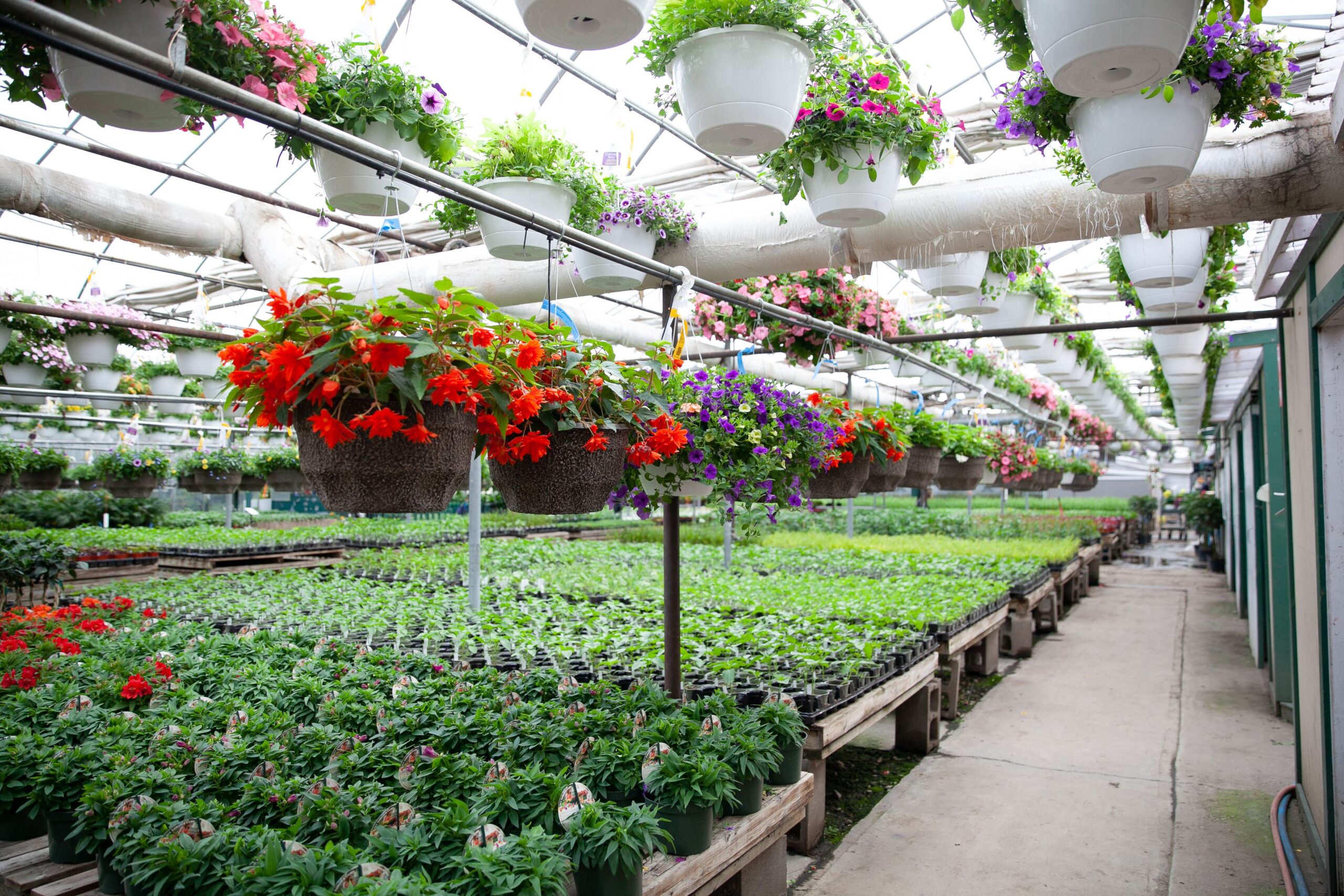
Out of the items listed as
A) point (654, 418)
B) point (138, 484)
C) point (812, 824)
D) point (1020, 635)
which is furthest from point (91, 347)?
point (1020, 635)

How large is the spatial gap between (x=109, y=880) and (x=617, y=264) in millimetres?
→ 2253

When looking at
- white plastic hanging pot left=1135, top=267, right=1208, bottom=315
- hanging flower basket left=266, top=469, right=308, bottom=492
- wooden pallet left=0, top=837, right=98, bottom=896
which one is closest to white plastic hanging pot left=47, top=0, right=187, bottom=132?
wooden pallet left=0, top=837, right=98, bottom=896

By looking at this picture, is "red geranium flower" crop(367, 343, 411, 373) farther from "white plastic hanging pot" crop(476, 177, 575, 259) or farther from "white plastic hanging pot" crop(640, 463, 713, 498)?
"white plastic hanging pot" crop(476, 177, 575, 259)

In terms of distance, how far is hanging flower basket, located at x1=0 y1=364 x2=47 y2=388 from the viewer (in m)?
6.40

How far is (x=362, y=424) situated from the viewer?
154 centimetres

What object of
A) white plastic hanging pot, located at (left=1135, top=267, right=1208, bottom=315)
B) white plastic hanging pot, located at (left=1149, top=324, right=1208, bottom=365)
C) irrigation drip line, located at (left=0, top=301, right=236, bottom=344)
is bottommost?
irrigation drip line, located at (left=0, top=301, right=236, bottom=344)

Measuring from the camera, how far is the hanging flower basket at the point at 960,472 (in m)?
5.70

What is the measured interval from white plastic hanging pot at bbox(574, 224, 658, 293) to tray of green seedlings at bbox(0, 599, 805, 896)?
148 cm

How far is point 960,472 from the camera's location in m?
5.79

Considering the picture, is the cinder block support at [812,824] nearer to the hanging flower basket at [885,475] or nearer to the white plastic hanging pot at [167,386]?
the hanging flower basket at [885,475]

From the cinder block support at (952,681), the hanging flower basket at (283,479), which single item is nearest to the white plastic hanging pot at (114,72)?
the cinder block support at (952,681)

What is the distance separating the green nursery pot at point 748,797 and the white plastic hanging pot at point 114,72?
215 cm

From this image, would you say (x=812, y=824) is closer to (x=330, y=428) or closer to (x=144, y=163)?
(x=330, y=428)

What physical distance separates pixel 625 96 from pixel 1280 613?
522 cm
